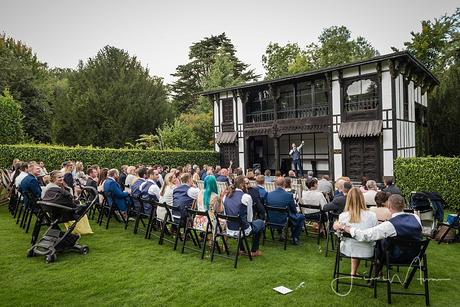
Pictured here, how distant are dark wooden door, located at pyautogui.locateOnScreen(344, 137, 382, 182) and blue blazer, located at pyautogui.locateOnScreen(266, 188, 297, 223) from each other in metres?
11.2

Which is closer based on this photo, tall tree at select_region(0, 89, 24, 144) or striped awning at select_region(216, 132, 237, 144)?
tall tree at select_region(0, 89, 24, 144)

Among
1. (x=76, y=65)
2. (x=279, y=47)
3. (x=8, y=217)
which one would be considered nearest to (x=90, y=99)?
(x=76, y=65)

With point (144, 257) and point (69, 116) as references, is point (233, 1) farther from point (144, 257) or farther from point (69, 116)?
point (144, 257)

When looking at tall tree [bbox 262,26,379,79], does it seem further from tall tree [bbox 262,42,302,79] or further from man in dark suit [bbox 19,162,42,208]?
man in dark suit [bbox 19,162,42,208]

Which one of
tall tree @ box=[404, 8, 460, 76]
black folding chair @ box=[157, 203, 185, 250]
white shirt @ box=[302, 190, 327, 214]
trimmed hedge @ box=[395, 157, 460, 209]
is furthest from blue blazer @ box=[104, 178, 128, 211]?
tall tree @ box=[404, 8, 460, 76]

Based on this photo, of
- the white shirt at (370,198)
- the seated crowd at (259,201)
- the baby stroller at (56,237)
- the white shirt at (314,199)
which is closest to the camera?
the seated crowd at (259,201)

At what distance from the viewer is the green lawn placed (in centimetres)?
459

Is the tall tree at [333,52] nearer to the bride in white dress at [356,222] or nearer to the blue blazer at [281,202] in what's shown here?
the blue blazer at [281,202]

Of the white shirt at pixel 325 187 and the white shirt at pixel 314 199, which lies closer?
the white shirt at pixel 314 199

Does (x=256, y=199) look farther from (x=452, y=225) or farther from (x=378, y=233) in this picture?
(x=452, y=225)

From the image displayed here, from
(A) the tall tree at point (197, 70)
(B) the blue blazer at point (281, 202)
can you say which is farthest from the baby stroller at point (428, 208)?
(A) the tall tree at point (197, 70)

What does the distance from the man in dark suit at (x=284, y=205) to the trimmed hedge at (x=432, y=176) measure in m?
7.65

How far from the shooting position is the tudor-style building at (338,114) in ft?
54.4

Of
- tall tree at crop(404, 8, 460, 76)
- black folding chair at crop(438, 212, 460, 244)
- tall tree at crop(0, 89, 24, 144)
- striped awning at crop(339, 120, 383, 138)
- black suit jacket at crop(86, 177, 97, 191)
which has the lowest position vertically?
black folding chair at crop(438, 212, 460, 244)
